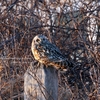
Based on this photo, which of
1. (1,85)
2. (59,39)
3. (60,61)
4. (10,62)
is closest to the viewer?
(60,61)

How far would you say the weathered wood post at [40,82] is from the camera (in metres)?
2.68

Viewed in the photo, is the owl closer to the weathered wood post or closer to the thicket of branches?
the weathered wood post

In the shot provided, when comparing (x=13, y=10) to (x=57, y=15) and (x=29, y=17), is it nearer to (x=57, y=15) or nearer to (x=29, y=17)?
(x=29, y=17)

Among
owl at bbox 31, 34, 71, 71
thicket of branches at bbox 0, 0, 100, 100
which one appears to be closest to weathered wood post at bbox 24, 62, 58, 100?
owl at bbox 31, 34, 71, 71

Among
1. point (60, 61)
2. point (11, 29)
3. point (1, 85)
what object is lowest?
point (1, 85)

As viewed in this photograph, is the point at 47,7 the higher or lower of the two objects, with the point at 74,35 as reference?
higher

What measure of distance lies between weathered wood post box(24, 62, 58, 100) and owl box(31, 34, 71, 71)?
3.6 inches

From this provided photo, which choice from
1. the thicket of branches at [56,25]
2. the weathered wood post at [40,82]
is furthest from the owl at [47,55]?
the thicket of branches at [56,25]

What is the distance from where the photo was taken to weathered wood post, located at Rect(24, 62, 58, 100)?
268cm

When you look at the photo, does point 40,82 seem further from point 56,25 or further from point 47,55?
point 56,25

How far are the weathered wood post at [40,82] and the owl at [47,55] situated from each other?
0.30 feet

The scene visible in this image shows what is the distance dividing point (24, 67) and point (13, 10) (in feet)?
8.64

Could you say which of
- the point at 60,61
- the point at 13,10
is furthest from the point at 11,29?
the point at 60,61

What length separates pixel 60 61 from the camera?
3.12 m
